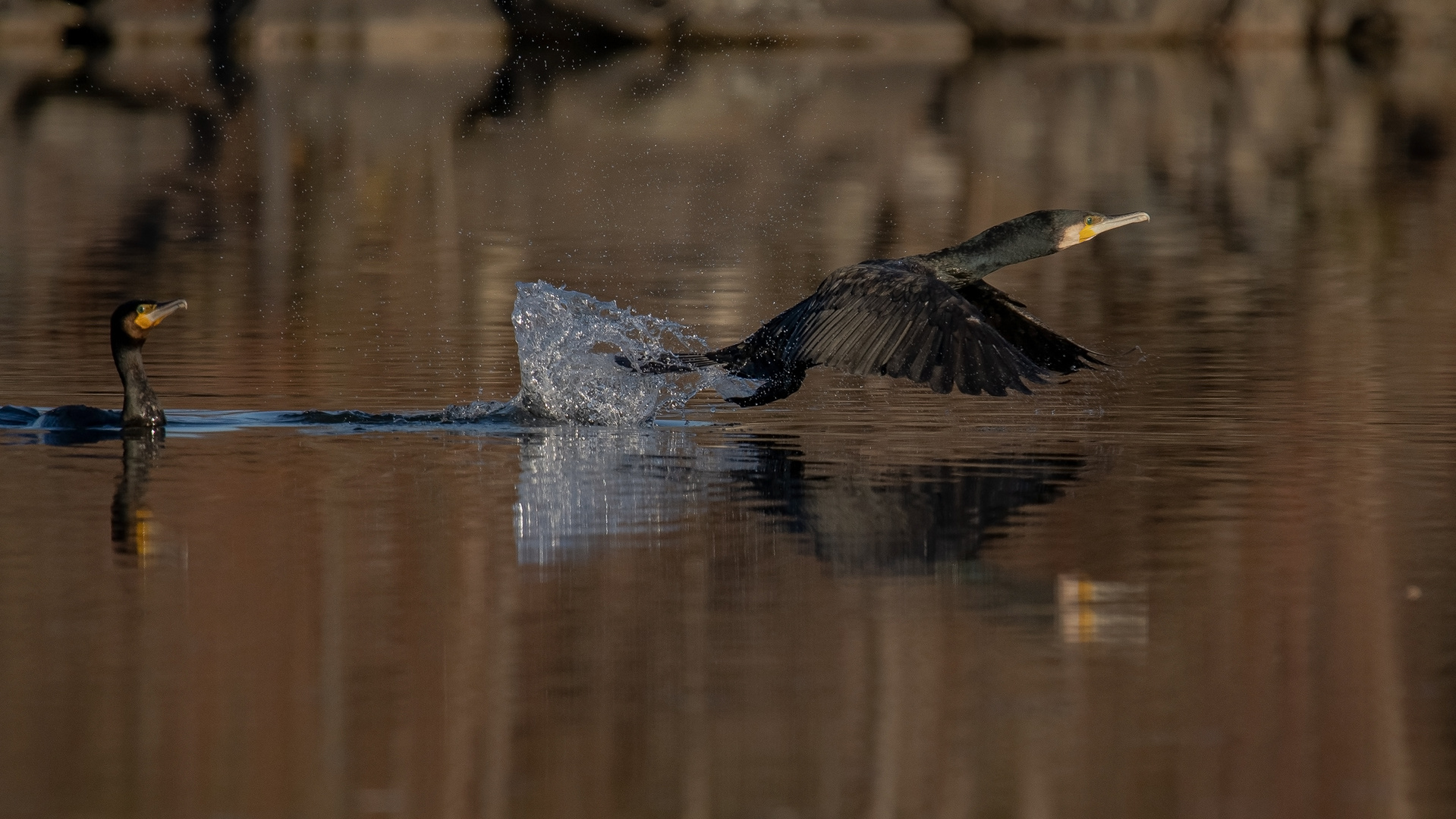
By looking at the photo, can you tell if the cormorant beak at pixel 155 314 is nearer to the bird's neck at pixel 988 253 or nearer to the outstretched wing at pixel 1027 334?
the bird's neck at pixel 988 253

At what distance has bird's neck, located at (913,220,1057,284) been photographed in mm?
9469

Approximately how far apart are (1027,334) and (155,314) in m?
3.98

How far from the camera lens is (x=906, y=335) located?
855cm

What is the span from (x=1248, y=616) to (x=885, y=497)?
2066mm

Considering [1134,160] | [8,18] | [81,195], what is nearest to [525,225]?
[81,195]

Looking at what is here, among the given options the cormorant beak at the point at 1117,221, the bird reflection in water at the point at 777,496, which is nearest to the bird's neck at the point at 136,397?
the bird reflection in water at the point at 777,496

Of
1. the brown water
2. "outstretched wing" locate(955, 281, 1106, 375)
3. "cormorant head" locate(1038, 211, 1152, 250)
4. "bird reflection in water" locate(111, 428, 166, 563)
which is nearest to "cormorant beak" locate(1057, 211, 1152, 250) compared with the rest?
"cormorant head" locate(1038, 211, 1152, 250)

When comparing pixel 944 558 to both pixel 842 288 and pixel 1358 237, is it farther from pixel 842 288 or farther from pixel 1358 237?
pixel 1358 237

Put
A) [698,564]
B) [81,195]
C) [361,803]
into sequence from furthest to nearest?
[81,195] → [698,564] → [361,803]

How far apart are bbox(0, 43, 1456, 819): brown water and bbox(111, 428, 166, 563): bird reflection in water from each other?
0.03m

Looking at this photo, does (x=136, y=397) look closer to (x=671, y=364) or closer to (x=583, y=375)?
(x=583, y=375)

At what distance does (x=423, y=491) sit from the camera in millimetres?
8367

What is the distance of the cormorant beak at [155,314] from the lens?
10.2 m

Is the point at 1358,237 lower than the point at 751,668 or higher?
higher
